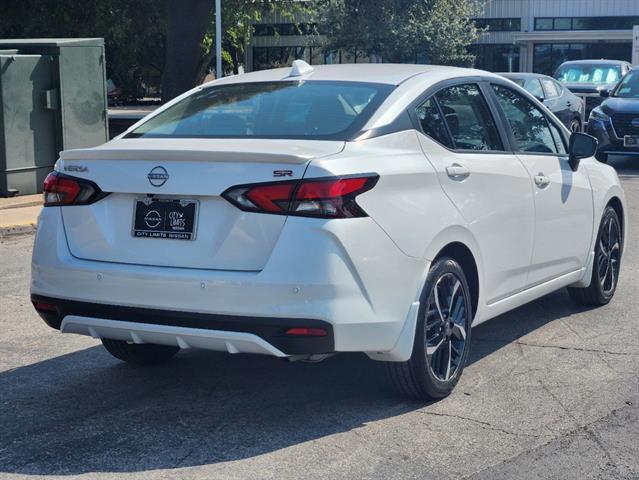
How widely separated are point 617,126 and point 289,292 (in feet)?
46.7

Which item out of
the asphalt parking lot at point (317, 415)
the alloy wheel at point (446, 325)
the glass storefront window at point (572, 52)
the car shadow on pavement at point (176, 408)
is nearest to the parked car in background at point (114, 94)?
the glass storefront window at point (572, 52)

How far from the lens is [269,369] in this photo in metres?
5.96

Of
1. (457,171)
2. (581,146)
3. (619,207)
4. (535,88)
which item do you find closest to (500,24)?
(535,88)

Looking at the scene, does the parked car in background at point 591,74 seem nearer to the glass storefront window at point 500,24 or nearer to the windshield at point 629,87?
the windshield at point 629,87

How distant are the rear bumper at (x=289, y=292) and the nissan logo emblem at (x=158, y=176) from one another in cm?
28

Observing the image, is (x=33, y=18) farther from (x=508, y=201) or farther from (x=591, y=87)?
(x=508, y=201)

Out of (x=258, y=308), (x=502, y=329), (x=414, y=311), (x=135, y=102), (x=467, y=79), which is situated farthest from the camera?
(x=135, y=102)

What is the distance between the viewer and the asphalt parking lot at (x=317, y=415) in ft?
14.7

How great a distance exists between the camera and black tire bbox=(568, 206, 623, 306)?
735 centimetres

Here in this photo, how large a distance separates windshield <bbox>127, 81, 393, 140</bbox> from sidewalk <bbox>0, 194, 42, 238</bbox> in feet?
18.6

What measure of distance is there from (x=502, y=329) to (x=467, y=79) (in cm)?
178

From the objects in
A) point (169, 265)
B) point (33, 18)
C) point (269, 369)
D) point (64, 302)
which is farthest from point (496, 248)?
point (33, 18)

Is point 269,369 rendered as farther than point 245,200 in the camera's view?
Yes

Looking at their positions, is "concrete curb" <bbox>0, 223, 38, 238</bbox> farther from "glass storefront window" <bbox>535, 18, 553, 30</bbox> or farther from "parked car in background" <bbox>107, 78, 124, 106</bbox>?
"parked car in background" <bbox>107, 78, 124, 106</bbox>
